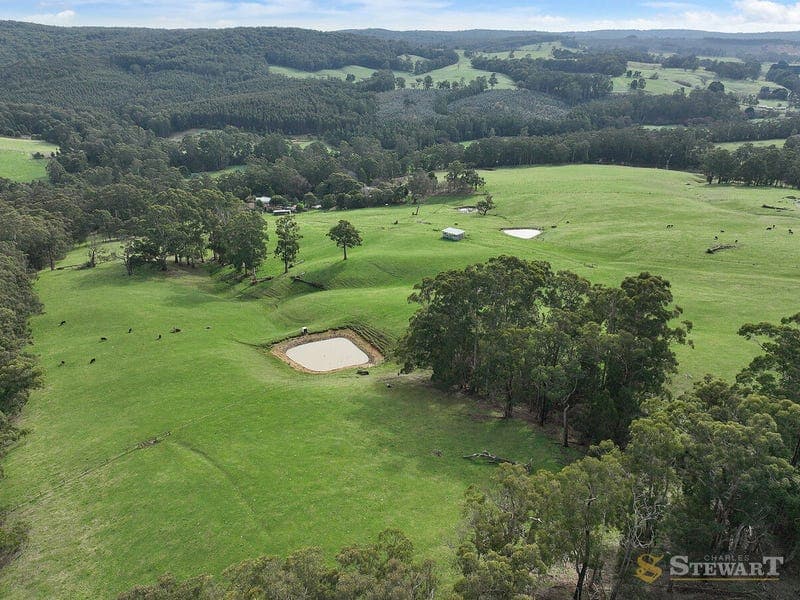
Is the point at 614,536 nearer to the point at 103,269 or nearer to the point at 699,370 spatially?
the point at 699,370

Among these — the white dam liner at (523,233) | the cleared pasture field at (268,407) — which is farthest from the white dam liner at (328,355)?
the white dam liner at (523,233)

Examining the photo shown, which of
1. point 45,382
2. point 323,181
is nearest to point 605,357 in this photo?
point 45,382

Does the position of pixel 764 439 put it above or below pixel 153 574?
above

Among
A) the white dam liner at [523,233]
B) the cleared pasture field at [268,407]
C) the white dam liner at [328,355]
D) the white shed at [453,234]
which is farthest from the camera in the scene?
the white dam liner at [523,233]

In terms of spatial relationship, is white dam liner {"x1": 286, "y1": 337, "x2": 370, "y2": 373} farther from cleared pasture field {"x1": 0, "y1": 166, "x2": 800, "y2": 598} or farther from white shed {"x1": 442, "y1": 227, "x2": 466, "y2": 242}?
white shed {"x1": 442, "y1": 227, "x2": 466, "y2": 242}

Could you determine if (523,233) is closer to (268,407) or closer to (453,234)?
(453,234)

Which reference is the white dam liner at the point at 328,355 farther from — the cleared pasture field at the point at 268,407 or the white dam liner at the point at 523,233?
the white dam liner at the point at 523,233

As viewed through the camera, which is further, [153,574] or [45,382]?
[45,382]
